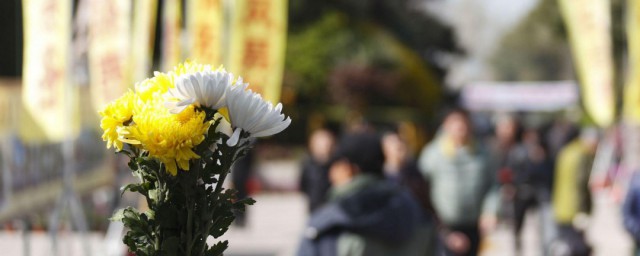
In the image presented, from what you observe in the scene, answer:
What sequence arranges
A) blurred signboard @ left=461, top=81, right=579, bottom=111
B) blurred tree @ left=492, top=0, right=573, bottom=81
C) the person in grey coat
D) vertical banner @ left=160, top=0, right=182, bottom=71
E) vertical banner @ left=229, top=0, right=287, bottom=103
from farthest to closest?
blurred tree @ left=492, top=0, right=573, bottom=81
blurred signboard @ left=461, top=81, right=579, bottom=111
vertical banner @ left=160, top=0, right=182, bottom=71
vertical banner @ left=229, top=0, right=287, bottom=103
the person in grey coat

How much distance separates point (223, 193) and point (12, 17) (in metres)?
18.7

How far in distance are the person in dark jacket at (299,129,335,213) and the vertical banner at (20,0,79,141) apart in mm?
2203

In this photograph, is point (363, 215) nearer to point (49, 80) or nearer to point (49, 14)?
point (49, 80)

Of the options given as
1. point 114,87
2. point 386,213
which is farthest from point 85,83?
point 386,213

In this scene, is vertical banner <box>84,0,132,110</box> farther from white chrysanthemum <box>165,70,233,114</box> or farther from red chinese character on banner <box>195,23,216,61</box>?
white chrysanthemum <box>165,70,233,114</box>

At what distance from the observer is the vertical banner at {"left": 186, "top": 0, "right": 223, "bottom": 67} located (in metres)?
11.5

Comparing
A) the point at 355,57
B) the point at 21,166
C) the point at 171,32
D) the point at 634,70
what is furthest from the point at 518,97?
the point at 21,166

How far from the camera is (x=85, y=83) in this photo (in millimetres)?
13406

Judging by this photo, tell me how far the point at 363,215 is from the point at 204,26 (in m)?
7.12

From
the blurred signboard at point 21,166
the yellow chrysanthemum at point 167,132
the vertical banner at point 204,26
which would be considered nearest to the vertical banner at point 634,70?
the vertical banner at point 204,26

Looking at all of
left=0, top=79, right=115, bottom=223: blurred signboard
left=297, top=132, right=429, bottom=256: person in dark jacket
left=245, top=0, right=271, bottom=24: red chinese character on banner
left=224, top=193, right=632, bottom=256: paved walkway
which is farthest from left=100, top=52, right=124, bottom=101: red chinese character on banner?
left=297, top=132, right=429, bottom=256: person in dark jacket

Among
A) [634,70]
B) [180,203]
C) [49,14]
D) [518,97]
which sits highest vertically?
[518,97]

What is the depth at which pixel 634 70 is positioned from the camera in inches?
445

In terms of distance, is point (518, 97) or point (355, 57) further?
point (518, 97)
